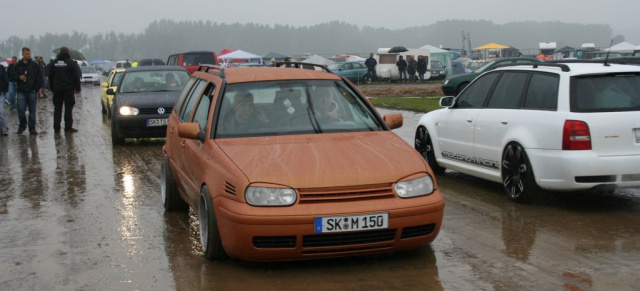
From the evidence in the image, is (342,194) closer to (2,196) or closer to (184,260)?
(184,260)

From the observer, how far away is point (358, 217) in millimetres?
5586

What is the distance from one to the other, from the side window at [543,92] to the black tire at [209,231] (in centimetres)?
382

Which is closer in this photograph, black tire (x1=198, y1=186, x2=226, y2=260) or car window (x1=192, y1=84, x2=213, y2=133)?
black tire (x1=198, y1=186, x2=226, y2=260)

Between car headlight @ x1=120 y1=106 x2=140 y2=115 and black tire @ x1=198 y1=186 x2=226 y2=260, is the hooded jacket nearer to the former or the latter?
car headlight @ x1=120 y1=106 x2=140 y2=115

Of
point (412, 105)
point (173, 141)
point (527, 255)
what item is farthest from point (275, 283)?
point (412, 105)

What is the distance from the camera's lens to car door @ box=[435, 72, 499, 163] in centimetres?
960

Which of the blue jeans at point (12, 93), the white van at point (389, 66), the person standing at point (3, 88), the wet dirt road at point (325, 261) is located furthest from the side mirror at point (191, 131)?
the white van at point (389, 66)

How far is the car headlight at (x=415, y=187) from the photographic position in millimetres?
5796

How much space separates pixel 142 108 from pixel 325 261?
31.8 feet

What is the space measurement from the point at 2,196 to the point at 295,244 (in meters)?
5.39

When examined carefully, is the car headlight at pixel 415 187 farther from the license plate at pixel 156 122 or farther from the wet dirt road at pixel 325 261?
the license plate at pixel 156 122

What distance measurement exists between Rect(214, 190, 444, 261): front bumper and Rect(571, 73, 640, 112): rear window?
288 cm

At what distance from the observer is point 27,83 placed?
17719mm

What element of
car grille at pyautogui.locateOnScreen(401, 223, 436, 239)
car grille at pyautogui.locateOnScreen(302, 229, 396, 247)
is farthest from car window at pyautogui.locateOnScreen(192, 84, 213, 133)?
car grille at pyautogui.locateOnScreen(401, 223, 436, 239)
